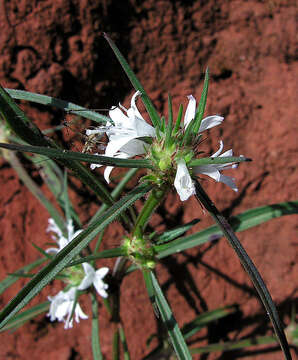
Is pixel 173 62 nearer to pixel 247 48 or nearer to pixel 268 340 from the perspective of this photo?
pixel 247 48

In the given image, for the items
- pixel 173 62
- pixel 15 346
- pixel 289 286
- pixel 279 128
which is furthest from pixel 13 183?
pixel 289 286

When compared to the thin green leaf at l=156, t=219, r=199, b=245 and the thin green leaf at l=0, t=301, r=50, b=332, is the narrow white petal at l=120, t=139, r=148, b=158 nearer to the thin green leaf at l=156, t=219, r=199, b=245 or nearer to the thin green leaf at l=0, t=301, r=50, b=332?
the thin green leaf at l=156, t=219, r=199, b=245

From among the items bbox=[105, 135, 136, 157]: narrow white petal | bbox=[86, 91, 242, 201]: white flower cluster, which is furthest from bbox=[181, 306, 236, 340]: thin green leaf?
bbox=[105, 135, 136, 157]: narrow white petal

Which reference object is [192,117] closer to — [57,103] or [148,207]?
[148,207]

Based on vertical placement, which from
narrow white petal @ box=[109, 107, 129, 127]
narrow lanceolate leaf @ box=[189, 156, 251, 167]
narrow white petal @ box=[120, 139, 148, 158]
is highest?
narrow white petal @ box=[109, 107, 129, 127]

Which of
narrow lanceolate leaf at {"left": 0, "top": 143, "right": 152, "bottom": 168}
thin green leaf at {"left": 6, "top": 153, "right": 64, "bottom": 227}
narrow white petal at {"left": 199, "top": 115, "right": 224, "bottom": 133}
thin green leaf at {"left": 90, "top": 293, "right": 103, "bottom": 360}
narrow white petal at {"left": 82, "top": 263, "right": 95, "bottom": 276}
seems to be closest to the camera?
narrow lanceolate leaf at {"left": 0, "top": 143, "right": 152, "bottom": 168}
